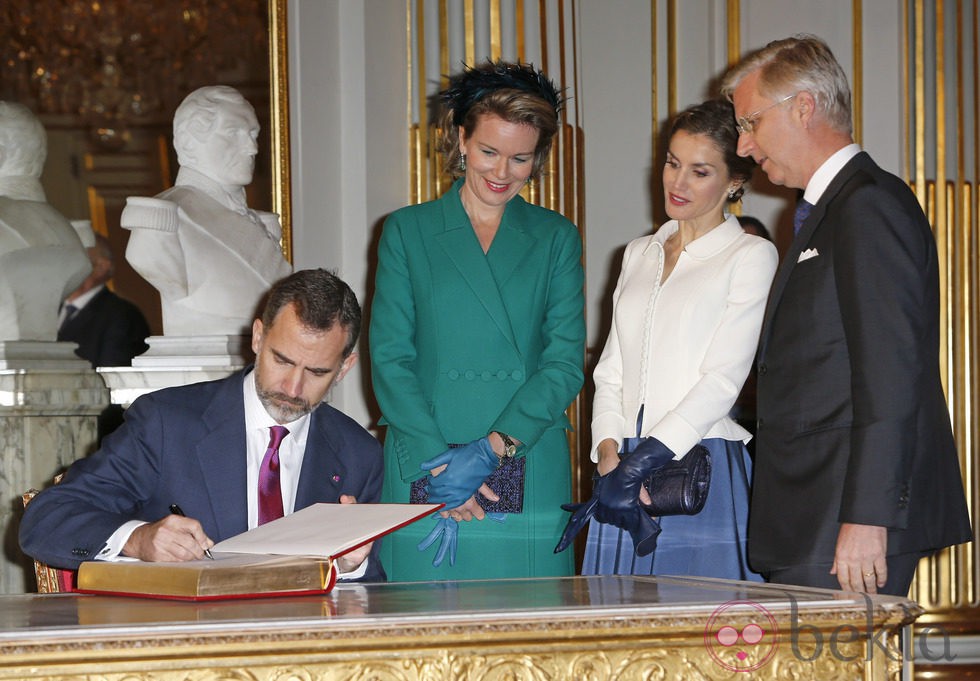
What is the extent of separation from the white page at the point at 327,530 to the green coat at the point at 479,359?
89cm

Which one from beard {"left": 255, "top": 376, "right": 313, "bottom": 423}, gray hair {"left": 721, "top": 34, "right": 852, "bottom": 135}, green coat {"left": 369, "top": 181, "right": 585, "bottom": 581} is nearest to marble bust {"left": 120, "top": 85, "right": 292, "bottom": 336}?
green coat {"left": 369, "top": 181, "right": 585, "bottom": 581}

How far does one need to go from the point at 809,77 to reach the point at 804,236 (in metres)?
0.34

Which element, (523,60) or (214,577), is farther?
(523,60)

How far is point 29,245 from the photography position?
199 inches

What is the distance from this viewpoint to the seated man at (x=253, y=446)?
2531 millimetres

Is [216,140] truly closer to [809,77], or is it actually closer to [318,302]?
[318,302]

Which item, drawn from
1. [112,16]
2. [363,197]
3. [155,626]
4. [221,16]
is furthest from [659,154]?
[155,626]

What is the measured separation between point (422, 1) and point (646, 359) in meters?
3.04

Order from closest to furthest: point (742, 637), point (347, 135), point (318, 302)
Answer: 1. point (742, 637)
2. point (318, 302)
3. point (347, 135)

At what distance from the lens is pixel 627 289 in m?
3.13

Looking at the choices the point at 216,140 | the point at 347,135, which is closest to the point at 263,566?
the point at 216,140

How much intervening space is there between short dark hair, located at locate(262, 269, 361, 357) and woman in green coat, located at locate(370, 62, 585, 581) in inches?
14.7

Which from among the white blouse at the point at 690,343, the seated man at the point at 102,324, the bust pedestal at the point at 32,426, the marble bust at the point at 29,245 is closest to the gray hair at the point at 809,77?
the white blouse at the point at 690,343

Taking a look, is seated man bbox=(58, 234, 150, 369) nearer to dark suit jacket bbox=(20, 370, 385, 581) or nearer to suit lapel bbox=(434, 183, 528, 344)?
suit lapel bbox=(434, 183, 528, 344)
